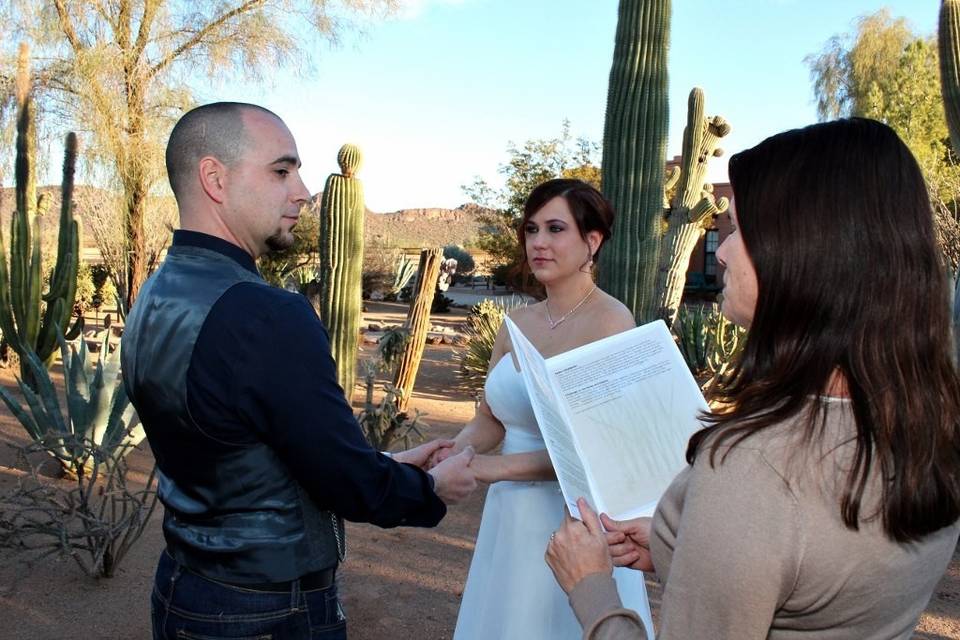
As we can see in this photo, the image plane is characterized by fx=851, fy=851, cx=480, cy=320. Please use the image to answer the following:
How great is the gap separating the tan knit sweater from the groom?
0.83 m

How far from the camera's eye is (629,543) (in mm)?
1640

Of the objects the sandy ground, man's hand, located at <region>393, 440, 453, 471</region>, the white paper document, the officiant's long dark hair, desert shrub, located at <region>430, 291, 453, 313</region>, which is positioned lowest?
desert shrub, located at <region>430, 291, 453, 313</region>

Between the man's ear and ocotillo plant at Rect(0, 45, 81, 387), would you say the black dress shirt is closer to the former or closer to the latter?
the man's ear

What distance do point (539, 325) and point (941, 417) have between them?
7.03 ft

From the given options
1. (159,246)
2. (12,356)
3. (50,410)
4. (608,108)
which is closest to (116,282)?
(159,246)

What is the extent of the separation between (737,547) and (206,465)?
3.75 ft

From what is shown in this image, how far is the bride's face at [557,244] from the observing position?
3230 millimetres

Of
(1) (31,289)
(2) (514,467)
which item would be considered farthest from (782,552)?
(1) (31,289)

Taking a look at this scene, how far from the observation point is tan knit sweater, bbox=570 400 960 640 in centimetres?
109

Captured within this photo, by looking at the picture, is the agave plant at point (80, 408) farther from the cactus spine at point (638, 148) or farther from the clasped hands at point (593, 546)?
the clasped hands at point (593, 546)

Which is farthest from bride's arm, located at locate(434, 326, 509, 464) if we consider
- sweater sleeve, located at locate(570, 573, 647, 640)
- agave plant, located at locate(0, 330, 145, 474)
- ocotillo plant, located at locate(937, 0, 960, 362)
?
ocotillo plant, located at locate(937, 0, 960, 362)

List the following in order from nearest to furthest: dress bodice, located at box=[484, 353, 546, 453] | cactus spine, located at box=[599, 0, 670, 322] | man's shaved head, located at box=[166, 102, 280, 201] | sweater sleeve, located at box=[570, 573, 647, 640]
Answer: sweater sleeve, located at box=[570, 573, 647, 640]
man's shaved head, located at box=[166, 102, 280, 201]
dress bodice, located at box=[484, 353, 546, 453]
cactus spine, located at box=[599, 0, 670, 322]

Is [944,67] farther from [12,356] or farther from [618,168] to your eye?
[12,356]

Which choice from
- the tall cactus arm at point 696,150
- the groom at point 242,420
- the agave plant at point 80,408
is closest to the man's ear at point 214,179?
the groom at point 242,420
